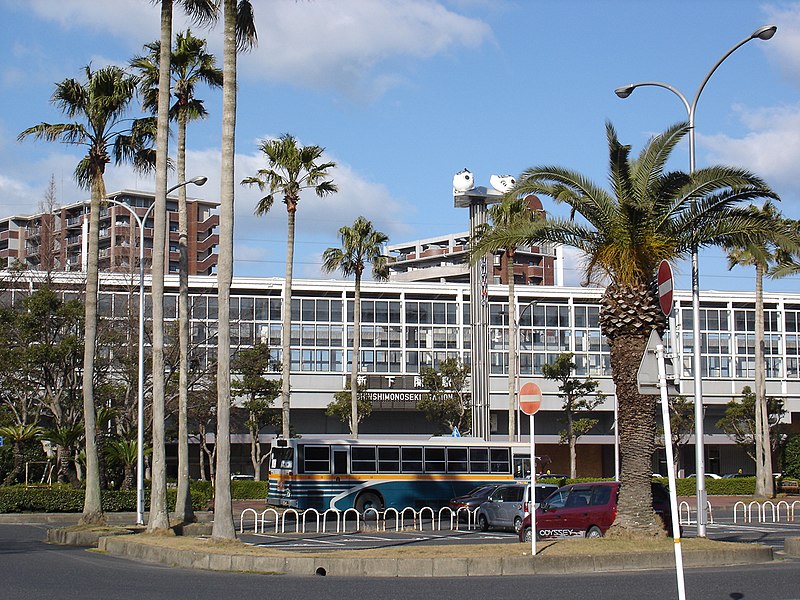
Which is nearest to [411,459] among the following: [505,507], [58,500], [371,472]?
[371,472]

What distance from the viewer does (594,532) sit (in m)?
23.1

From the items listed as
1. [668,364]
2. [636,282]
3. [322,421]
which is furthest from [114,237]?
[668,364]

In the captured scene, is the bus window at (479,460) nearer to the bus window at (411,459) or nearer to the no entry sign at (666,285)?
the bus window at (411,459)

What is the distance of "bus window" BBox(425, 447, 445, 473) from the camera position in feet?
126

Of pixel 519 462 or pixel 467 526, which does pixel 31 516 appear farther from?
pixel 519 462

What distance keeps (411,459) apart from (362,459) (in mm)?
2013

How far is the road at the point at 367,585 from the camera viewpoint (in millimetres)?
14391

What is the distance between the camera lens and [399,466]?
124ft

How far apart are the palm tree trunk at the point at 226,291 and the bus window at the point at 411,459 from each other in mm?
17074

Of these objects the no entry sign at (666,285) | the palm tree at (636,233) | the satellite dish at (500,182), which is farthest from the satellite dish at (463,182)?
the no entry sign at (666,285)

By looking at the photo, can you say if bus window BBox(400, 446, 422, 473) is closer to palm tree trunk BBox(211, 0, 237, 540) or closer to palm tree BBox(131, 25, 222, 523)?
palm tree BBox(131, 25, 222, 523)

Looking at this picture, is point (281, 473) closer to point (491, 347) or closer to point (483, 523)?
point (483, 523)

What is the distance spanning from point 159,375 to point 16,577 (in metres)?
9.39

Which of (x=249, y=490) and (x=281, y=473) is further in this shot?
(x=249, y=490)
